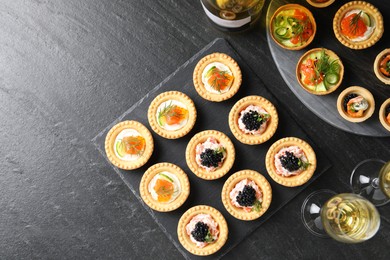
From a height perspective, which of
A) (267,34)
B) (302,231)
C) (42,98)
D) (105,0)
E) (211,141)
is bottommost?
(302,231)

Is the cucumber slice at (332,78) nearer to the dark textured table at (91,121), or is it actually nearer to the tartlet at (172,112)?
the dark textured table at (91,121)

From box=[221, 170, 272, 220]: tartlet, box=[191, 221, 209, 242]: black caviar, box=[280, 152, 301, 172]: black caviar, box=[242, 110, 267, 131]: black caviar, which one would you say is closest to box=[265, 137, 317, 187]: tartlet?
box=[280, 152, 301, 172]: black caviar

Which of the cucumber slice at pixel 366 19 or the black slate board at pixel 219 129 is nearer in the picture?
the cucumber slice at pixel 366 19

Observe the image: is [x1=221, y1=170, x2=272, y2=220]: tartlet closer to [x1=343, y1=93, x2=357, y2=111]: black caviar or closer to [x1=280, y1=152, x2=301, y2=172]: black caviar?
[x1=280, y1=152, x2=301, y2=172]: black caviar

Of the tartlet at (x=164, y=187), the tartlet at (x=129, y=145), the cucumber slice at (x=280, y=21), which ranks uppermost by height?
the cucumber slice at (x=280, y=21)

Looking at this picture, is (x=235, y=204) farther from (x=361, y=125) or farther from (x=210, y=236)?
(x=361, y=125)

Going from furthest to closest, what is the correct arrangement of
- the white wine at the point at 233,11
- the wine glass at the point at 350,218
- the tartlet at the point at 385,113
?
the tartlet at the point at 385,113
the white wine at the point at 233,11
the wine glass at the point at 350,218

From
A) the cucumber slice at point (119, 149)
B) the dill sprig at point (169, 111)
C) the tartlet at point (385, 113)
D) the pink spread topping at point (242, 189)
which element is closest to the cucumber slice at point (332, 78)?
the tartlet at point (385, 113)

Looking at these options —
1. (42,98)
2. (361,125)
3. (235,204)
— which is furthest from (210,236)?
(42,98)
